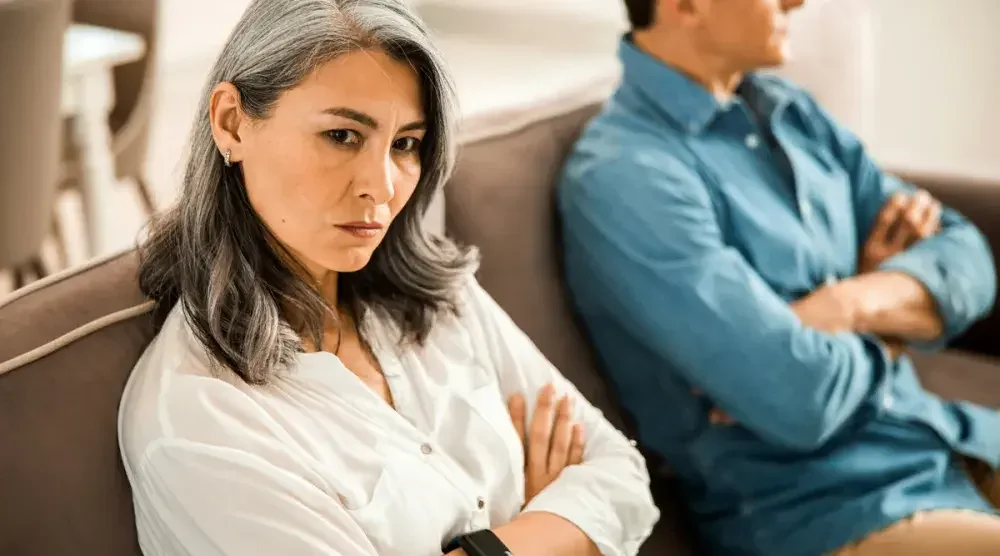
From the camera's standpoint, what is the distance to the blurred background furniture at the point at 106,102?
87.2 inches

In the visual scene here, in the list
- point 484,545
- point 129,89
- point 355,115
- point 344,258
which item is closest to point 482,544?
point 484,545

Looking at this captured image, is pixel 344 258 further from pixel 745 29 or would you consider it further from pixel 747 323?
pixel 745 29

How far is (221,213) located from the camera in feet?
2.89

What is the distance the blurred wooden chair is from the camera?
8.63 ft

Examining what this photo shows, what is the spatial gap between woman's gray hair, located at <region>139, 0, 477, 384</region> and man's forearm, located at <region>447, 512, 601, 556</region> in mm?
264

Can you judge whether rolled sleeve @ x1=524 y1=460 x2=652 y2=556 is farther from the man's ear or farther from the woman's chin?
the man's ear

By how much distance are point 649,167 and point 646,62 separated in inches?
7.5

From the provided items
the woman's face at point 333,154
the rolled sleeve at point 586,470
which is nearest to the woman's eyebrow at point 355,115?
the woman's face at point 333,154

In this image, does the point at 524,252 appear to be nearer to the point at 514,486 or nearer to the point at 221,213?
the point at 514,486

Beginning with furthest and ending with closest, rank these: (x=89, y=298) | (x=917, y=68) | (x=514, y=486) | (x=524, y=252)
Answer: (x=917, y=68)
(x=524, y=252)
(x=514, y=486)
(x=89, y=298)

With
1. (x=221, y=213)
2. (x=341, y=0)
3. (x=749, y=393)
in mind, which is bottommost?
(x=749, y=393)

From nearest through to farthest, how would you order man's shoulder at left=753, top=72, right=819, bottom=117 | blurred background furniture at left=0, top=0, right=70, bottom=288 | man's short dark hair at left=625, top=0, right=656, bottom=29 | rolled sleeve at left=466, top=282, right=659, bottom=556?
rolled sleeve at left=466, top=282, right=659, bottom=556 → man's short dark hair at left=625, top=0, right=656, bottom=29 → man's shoulder at left=753, top=72, right=819, bottom=117 → blurred background furniture at left=0, top=0, right=70, bottom=288

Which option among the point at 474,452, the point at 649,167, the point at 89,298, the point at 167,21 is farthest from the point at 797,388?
the point at 167,21

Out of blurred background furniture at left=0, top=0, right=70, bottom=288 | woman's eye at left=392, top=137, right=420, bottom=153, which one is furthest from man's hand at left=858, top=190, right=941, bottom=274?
blurred background furniture at left=0, top=0, right=70, bottom=288
